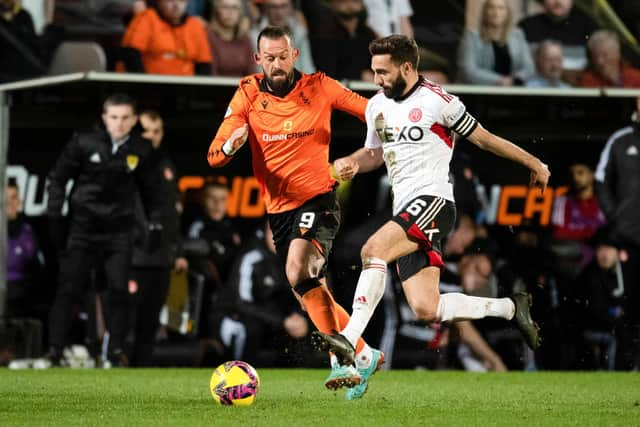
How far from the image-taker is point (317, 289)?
8.84 meters

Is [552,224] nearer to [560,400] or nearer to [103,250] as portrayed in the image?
[103,250]

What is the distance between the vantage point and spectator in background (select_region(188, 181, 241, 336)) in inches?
527

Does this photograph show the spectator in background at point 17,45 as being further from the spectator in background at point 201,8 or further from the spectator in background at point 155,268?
the spectator in background at point 201,8

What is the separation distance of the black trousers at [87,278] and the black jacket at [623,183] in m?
4.51

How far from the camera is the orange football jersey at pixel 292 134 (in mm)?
9070

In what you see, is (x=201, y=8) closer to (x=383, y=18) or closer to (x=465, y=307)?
(x=383, y=18)

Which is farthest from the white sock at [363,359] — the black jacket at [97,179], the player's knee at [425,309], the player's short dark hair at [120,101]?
the player's short dark hair at [120,101]

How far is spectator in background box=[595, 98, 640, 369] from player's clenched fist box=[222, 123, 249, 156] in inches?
228

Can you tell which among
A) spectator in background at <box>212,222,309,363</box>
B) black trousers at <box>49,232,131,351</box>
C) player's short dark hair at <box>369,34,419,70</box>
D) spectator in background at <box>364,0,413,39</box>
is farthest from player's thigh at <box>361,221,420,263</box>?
spectator in background at <box>212,222,309,363</box>

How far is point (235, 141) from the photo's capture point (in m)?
8.24

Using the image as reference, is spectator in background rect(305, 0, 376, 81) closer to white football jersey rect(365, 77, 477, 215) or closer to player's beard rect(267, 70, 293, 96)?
player's beard rect(267, 70, 293, 96)

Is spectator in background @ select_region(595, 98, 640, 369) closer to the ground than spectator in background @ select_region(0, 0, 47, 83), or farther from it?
closer to the ground

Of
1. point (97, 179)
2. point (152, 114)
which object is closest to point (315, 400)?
point (97, 179)

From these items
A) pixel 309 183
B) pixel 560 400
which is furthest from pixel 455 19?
pixel 560 400
